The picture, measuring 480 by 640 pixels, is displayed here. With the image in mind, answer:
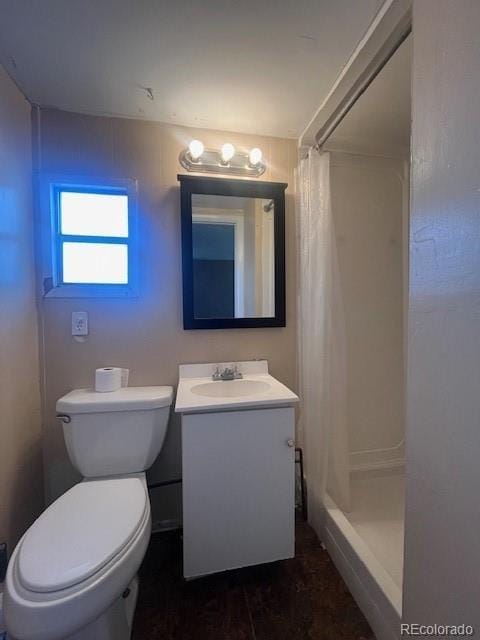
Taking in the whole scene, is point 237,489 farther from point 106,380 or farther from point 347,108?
point 347,108

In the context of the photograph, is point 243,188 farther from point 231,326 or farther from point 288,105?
point 231,326

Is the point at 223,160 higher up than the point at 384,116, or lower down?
lower down

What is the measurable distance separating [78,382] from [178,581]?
101 centimetres

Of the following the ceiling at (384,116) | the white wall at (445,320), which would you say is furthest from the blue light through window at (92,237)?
the white wall at (445,320)

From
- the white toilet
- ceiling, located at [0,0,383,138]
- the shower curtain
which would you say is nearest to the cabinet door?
the white toilet

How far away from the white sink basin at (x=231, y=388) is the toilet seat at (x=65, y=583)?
60 cm

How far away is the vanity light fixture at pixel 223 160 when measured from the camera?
1460 millimetres

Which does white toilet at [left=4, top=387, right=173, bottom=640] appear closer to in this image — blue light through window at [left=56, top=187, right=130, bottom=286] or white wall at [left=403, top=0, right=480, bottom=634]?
blue light through window at [left=56, top=187, right=130, bottom=286]

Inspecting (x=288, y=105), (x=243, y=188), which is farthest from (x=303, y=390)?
(x=288, y=105)

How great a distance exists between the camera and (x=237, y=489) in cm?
118

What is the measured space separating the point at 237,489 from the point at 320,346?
0.75 metres

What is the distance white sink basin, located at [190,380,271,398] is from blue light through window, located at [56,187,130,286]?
683mm

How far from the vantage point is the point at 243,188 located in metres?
1.55

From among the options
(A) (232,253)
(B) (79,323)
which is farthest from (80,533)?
(A) (232,253)
